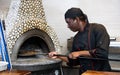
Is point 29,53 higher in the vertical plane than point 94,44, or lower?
lower

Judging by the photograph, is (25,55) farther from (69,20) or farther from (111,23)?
(111,23)

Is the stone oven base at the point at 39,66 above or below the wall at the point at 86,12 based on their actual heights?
below

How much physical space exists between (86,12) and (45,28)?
75cm

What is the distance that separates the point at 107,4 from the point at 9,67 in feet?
6.94

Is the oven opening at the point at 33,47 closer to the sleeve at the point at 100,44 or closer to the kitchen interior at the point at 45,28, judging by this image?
the kitchen interior at the point at 45,28

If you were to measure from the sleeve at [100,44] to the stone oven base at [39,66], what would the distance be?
2.66ft

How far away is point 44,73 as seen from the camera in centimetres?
304

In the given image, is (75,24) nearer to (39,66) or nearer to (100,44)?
(100,44)

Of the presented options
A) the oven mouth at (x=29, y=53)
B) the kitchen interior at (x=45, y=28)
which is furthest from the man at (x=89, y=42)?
the oven mouth at (x=29, y=53)

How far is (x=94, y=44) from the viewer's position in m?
2.36

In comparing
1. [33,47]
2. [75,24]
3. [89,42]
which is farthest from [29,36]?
[89,42]

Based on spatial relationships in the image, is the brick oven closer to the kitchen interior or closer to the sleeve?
the kitchen interior

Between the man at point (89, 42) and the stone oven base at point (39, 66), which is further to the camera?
the stone oven base at point (39, 66)

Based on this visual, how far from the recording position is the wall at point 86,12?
3460 millimetres
